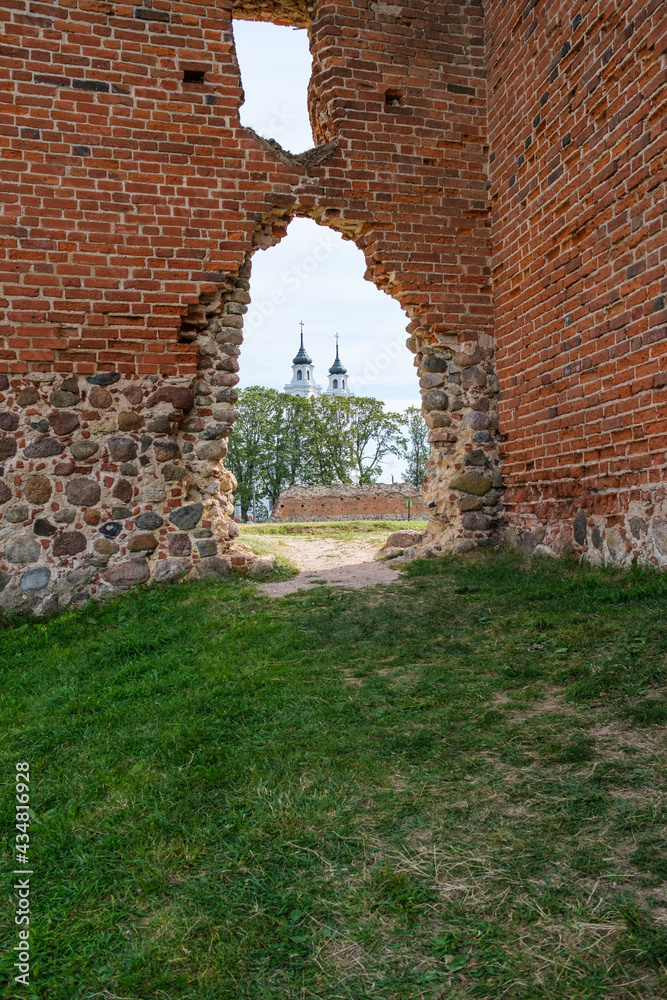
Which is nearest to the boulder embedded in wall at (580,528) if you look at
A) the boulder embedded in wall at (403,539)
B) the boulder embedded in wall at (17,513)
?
the boulder embedded in wall at (403,539)

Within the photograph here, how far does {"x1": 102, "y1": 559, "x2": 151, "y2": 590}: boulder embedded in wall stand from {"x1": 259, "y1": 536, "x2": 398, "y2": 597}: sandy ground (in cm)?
114

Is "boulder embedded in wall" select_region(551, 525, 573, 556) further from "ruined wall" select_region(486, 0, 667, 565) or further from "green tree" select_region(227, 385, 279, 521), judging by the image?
"green tree" select_region(227, 385, 279, 521)

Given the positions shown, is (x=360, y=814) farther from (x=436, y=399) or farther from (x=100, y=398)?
(x=436, y=399)

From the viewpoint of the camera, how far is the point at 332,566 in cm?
741

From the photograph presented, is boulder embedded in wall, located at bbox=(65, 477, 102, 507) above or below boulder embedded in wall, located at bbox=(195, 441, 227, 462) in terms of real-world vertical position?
below

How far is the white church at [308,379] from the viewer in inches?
2594

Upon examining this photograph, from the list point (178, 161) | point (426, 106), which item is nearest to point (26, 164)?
point (178, 161)

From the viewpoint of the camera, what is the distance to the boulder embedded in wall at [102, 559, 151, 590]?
615 cm

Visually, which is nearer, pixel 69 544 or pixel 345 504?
pixel 69 544

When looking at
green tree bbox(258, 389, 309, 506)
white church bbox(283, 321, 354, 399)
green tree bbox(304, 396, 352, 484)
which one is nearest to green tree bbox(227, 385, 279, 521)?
green tree bbox(258, 389, 309, 506)

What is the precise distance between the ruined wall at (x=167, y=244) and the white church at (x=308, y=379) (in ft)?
191

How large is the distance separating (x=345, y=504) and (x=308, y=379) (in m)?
45.8

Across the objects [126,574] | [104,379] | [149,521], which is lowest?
[126,574]

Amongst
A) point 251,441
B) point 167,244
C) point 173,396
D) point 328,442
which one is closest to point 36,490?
point 173,396
